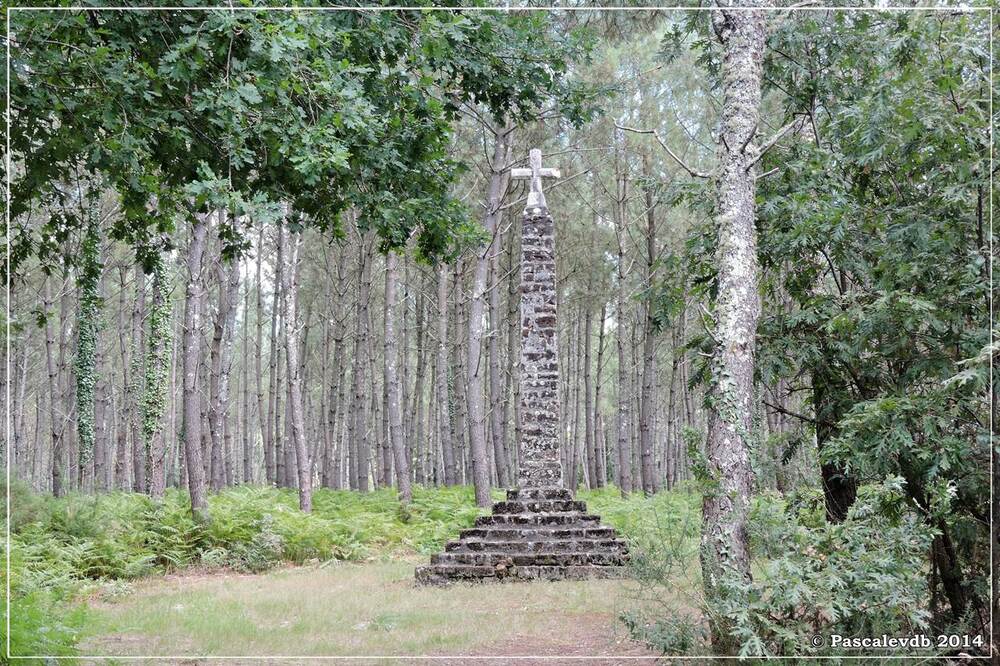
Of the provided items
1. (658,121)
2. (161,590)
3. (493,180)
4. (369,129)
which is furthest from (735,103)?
(658,121)

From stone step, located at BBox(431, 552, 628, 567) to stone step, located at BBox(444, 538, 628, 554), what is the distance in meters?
0.08

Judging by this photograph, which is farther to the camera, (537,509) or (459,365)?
(459,365)

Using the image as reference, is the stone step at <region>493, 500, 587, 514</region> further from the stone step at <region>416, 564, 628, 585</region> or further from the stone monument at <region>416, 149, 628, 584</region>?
the stone step at <region>416, 564, 628, 585</region>

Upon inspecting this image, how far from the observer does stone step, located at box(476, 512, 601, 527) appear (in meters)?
12.0

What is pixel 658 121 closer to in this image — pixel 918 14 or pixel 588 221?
pixel 588 221

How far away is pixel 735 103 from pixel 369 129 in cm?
282

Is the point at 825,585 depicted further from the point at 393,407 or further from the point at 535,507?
the point at 393,407

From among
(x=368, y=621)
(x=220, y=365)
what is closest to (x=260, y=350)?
(x=220, y=365)

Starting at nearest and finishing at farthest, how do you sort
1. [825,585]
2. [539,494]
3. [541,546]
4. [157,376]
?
[825,585], [541,546], [539,494], [157,376]

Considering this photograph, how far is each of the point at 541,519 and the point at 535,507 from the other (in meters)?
0.26

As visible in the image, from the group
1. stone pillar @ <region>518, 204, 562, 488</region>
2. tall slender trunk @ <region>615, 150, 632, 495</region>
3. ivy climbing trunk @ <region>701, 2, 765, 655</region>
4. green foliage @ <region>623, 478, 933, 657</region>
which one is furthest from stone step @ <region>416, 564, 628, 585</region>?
tall slender trunk @ <region>615, 150, 632, 495</region>

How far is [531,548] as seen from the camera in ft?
38.0

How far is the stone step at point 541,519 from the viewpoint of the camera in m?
12.0

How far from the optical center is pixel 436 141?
26.8 ft
